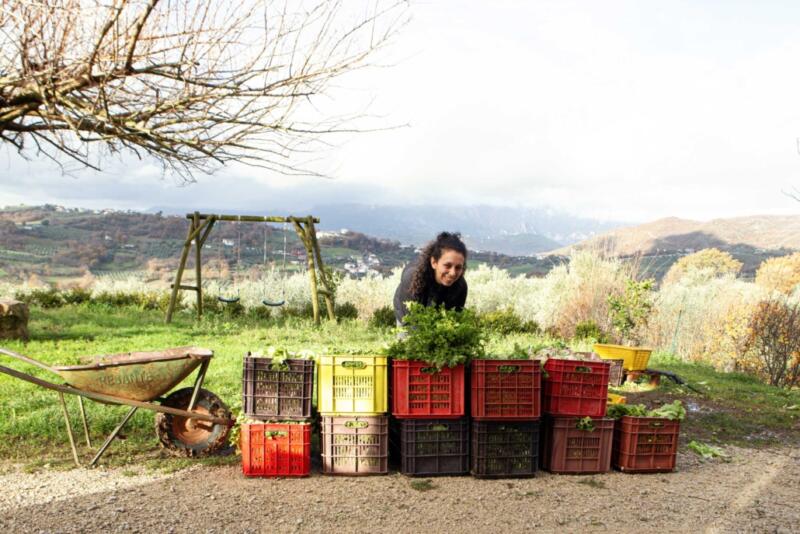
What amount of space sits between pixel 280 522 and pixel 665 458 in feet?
10.7

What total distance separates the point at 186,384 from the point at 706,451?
18.5 ft

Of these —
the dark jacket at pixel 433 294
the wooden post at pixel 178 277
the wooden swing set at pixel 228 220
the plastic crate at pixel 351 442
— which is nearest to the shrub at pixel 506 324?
the wooden swing set at pixel 228 220

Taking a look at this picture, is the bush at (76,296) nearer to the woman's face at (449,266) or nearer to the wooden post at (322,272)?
the wooden post at (322,272)

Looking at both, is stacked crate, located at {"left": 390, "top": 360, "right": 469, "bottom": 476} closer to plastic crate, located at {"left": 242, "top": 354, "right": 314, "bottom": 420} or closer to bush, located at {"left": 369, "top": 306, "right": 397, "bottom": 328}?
plastic crate, located at {"left": 242, "top": 354, "right": 314, "bottom": 420}

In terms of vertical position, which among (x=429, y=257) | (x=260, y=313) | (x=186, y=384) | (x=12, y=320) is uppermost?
(x=429, y=257)

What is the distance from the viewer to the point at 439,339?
16.5ft

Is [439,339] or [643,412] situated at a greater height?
[439,339]

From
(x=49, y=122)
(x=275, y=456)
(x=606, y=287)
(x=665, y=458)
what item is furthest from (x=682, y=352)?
(x=49, y=122)

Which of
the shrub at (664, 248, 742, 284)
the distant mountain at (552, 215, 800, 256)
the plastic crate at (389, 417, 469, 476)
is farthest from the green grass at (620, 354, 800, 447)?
the distant mountain at (552, 215, 800, 256)

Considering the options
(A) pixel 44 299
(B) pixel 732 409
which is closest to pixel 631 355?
(B) pixel 732 409

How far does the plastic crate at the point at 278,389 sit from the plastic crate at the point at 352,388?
114 mm

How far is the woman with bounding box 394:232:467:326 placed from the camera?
5.64 m

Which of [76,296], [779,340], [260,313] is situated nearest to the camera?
[779,340]

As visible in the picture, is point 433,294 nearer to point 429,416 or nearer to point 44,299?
point 429,416
